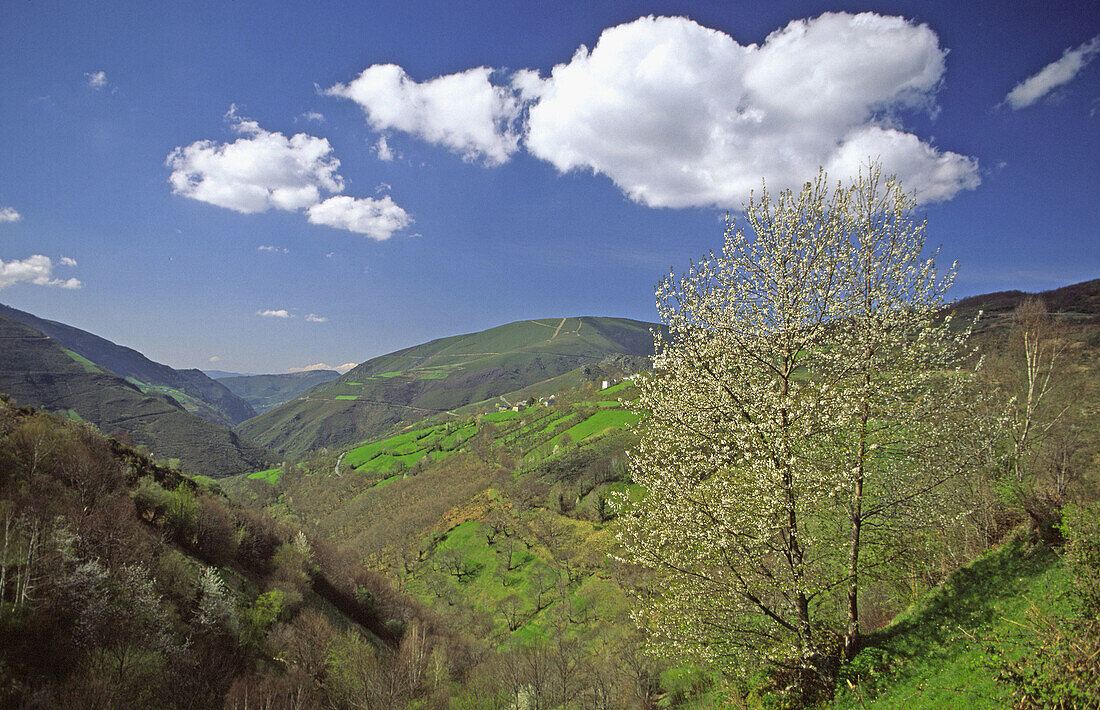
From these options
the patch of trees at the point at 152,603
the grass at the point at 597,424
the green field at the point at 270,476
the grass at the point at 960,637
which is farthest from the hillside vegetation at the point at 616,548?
the patch of trees at the point at 152,603

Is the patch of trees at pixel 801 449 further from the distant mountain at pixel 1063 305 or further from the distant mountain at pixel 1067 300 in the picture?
the distant mountain at pixel 1067 300

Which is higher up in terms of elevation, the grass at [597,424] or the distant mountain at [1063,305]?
the distant mountain at [1063,305]

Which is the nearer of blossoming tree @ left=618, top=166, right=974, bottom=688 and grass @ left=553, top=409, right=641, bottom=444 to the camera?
blossoming tree @ left=618, top=166, right=974, bottom=688

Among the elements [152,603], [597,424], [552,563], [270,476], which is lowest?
[270,476]

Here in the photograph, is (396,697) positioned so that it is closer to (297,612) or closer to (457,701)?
(457,701)

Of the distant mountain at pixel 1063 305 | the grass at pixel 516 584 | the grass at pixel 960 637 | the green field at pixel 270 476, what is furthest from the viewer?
the green field at pixel 270 476

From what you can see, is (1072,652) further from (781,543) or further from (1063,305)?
(1063,305)

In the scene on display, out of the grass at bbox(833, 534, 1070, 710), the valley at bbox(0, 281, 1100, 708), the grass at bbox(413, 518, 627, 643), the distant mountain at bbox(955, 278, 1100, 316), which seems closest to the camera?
the grass at bbox(833, 534, 1070, 710)

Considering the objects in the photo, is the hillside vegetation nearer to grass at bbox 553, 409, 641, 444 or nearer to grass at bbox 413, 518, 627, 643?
grass at bbox 413, 518, 627, 643

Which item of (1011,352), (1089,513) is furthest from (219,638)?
(1011,352)

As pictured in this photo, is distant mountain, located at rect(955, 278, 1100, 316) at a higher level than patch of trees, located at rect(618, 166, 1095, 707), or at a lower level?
higher

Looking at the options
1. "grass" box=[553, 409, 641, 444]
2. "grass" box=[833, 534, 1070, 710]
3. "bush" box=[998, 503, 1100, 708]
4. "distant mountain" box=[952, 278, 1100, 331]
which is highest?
Result: "distant mountain" box=[952, 278, 1100, 331]

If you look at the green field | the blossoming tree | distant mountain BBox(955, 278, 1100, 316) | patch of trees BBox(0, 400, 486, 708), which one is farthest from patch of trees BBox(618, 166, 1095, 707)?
the green field

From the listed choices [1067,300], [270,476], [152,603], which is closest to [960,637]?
[152,603]
